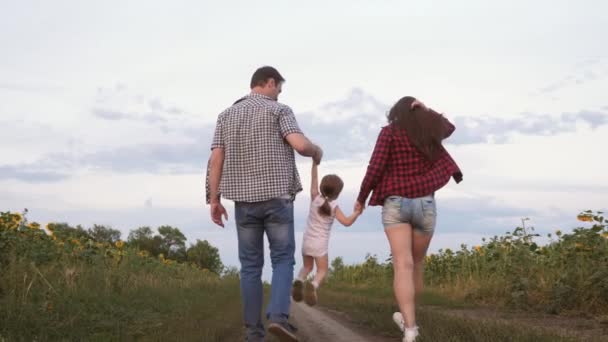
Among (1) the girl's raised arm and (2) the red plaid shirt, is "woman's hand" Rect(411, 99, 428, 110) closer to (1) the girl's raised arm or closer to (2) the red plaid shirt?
(2) the red plaid shirt

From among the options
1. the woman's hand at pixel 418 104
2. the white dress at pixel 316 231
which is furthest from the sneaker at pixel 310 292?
the woman's hand at pixel 418 104

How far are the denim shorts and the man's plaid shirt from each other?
0.89m

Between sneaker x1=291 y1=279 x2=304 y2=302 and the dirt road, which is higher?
sneaker x1=291 y1=279 x2=304 y2=302

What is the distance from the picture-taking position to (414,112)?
19.1 feet

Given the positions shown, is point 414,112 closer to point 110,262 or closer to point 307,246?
point 307,246

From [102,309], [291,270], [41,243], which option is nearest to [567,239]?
[291,270]

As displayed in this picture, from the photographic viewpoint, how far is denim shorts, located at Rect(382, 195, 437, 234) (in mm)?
5605

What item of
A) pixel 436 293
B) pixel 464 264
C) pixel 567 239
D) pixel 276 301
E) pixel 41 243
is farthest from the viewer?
pixel 464 264

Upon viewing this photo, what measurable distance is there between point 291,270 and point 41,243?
744 centimetres

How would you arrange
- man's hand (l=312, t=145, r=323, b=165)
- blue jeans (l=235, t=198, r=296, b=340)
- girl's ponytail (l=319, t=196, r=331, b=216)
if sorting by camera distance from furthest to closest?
girl's ponytail (l=319, t=196, r=331, b=216) < man's hand (l=312, t=145, r=323, b=165) < blue jeans (l=235, t=198, r=296, b=340)

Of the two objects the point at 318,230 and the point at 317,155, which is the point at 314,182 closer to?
the point at 318,230

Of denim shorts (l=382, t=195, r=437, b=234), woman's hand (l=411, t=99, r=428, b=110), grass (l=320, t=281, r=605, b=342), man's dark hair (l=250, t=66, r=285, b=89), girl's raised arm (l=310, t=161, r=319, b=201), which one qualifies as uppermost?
man's dark hair (l=250, t=66, r=285, b=89)

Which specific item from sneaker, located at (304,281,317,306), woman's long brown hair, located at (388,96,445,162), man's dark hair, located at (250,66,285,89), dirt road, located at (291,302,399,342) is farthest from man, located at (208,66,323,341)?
sneaker, located at (304,281,317,306)

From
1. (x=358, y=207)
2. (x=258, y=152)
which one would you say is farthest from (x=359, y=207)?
(x=258, y=152)
